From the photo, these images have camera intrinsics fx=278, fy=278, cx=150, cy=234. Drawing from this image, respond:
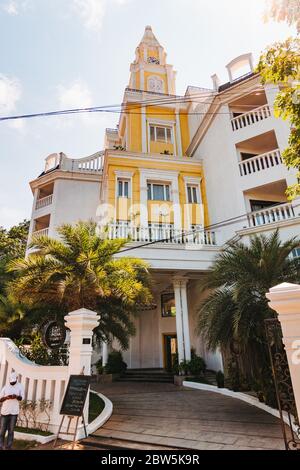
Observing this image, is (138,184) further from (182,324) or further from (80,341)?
(80,341)

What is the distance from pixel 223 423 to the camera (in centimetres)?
577

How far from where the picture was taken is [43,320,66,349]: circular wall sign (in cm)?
809

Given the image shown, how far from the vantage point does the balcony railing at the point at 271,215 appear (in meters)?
11.2

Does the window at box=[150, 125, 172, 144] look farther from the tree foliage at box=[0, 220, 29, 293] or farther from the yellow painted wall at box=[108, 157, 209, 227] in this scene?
the tree foliage at box=[0, 220, 29, 293]

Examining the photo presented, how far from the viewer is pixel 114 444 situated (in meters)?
4.78

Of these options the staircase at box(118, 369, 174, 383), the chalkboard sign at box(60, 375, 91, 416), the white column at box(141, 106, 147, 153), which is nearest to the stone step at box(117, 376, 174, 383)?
the staircase at box(118, 369, 174, 383)

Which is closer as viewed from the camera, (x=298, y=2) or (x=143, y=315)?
(x=298, y=2)

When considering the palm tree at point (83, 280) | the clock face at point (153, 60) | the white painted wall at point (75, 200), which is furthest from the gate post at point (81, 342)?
the clock face at point (153, 60)

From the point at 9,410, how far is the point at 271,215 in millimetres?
10769

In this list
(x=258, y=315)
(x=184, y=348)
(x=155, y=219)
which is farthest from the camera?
(x=155, y=219)

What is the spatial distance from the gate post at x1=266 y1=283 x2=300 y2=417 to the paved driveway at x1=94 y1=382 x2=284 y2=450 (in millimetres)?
1846

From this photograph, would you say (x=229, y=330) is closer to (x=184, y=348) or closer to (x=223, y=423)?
(x=223, y=423)
